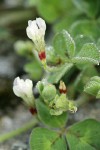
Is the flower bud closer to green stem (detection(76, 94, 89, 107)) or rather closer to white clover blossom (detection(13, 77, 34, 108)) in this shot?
white clover blossom (detection(13, 77, 34, 108))

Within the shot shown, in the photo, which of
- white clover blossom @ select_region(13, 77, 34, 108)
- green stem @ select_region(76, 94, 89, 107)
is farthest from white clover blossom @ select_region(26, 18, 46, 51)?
green stem @ select_region(76, 94, 89, 107)

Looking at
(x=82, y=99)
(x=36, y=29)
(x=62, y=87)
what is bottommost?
(x=82, y=99)

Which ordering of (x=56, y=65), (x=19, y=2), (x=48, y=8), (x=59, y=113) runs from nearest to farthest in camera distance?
1. (x=59, y=113)
2. (x=56, y=65)
3. (x=48, y=8)
4. (x=19, y=2)

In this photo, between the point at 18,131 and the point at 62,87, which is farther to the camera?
the point at 18,131

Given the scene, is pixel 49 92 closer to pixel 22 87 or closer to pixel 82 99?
pixel 22 87

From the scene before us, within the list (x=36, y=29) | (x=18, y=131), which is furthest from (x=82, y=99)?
(x=36, y=29)

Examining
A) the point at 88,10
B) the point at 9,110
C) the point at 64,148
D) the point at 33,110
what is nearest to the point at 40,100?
the point at 33,110

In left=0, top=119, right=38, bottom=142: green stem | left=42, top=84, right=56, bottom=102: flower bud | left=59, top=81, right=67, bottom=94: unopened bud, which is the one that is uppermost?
left=42, top=84, right=56, bottom=102: flower bud

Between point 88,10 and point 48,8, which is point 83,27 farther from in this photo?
point 48,8

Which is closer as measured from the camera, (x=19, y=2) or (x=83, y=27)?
(x=83, y=27)

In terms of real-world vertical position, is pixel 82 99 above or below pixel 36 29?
below

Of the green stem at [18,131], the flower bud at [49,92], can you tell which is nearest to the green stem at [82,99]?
the green stem at [18,131]
